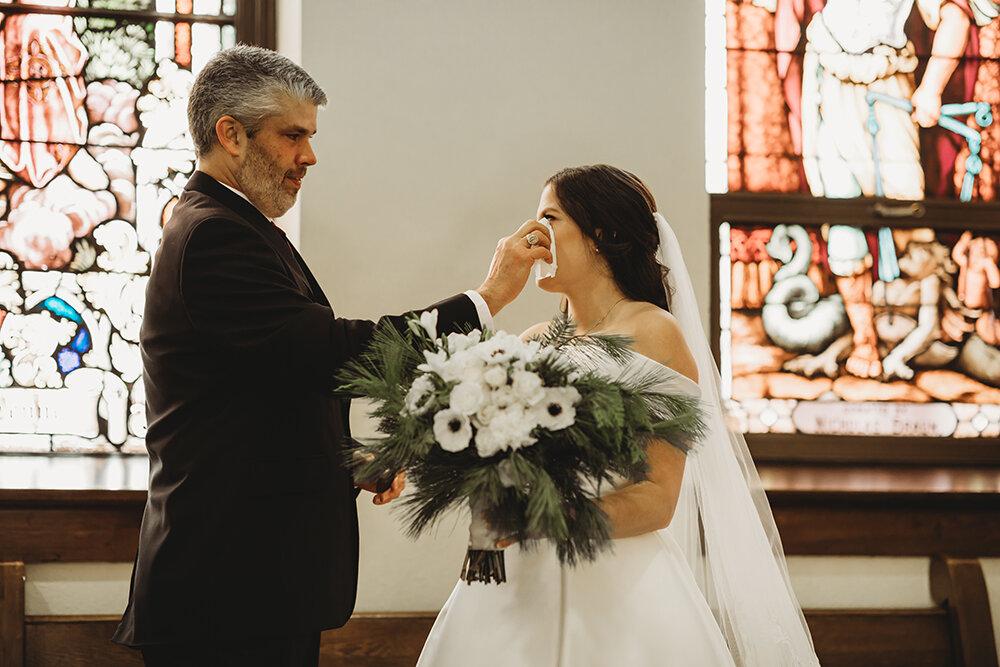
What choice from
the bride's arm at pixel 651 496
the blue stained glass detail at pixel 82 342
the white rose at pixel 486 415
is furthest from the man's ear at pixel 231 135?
the blue stained glass detail at pixel 82 342

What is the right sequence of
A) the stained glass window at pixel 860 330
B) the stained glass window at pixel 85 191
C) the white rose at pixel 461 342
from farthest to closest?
1. the stained glass window at pixel 860 330
2. the stained glass window at pixel 85 191
3. the white rose at pixel 461 342

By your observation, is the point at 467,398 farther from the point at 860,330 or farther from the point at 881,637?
the point at 860,330

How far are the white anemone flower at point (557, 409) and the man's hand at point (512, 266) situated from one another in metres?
0.52

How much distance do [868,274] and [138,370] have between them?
2.89m

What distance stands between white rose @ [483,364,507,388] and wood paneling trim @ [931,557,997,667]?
2.49 meters

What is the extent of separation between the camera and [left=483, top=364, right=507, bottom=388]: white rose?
150 cm

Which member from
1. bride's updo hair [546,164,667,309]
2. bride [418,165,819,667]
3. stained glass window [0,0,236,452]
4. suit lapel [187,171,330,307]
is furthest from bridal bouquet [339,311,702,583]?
stained glass window [0,0,236,452]

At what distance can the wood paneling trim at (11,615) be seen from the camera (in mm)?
2871

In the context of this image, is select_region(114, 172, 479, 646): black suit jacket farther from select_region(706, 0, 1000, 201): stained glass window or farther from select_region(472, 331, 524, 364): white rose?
select_region(706, 0, 1000, 201): stained glass window

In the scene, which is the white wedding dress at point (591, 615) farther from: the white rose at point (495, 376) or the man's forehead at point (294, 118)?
the man's forehead at point (294, 118)

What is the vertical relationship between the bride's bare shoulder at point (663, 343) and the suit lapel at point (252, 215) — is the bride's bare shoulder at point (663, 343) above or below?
below

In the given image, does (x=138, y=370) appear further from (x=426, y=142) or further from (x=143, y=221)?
(x=426, y=142)

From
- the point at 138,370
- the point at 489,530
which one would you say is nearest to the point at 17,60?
the point at 138,370

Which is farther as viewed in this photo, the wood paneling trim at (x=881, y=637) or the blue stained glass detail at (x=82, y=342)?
the blue stained glass detail at (x=82, y=342)
